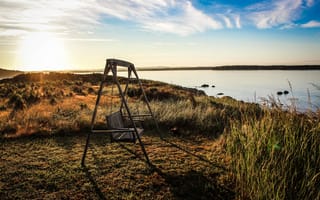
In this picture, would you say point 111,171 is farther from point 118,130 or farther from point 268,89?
point 268,89

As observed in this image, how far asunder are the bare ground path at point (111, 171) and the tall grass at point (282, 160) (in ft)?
1.94

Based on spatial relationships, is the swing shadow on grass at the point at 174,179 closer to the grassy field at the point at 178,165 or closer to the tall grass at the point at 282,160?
the grassy field at the point at 178,165

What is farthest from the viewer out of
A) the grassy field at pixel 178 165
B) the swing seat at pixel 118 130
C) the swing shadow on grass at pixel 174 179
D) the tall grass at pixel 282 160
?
the swing seat at pixel 118 130

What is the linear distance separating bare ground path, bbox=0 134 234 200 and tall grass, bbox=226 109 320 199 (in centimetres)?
59

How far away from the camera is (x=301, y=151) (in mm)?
3207

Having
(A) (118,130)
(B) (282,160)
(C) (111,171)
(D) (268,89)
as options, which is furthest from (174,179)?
(D) (268,89)

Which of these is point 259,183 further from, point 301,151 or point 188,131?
point 188,131

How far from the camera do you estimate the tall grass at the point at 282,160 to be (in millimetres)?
2785

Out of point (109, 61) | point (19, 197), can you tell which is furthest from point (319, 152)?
point (19, 197)

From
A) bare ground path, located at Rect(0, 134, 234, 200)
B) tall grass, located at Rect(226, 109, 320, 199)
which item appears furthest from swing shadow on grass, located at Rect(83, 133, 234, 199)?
tall grass, located at Rect(226, 109, 320, 199)

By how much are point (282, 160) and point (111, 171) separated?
2.81 meters

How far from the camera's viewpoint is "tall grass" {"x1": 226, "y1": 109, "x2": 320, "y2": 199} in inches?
110

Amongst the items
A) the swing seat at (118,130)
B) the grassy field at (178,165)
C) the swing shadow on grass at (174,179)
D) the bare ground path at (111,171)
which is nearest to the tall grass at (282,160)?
the grassy field at (178,165)

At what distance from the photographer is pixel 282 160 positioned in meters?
3.07
